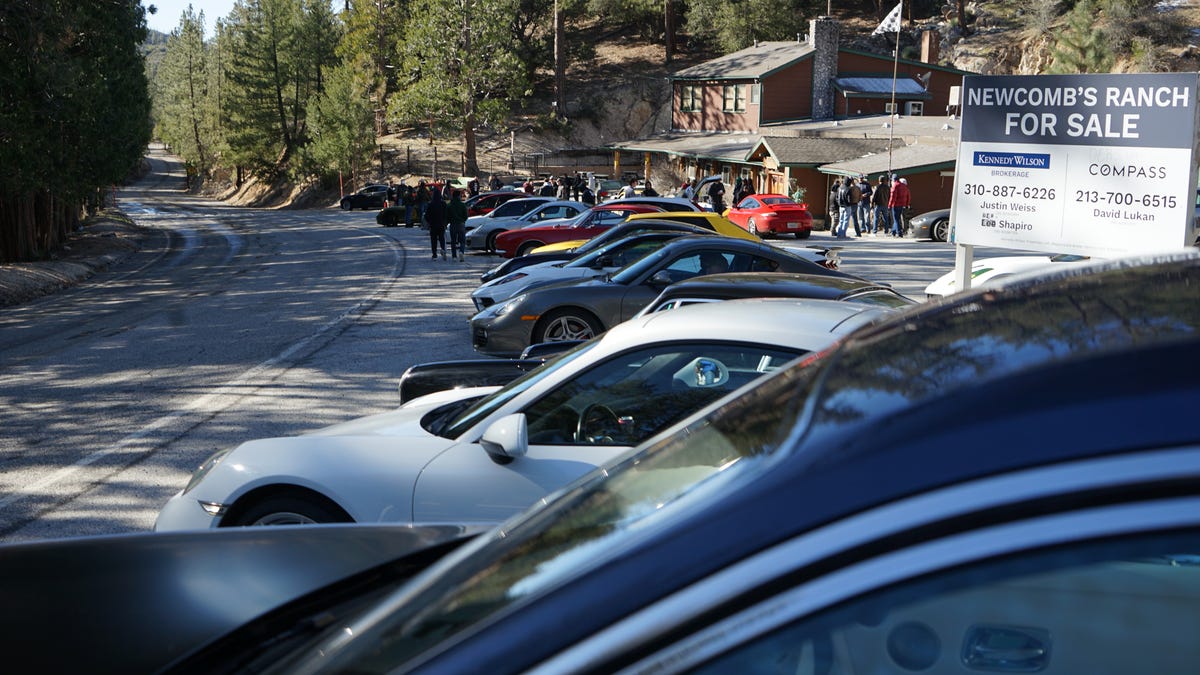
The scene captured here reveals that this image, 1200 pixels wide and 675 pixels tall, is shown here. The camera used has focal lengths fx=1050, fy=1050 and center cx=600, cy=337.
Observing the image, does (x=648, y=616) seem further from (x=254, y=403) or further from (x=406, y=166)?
(x=406, y=166)

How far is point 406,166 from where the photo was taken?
6756 centimetres

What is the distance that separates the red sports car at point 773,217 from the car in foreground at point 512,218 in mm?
6009

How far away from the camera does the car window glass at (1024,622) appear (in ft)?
3.60

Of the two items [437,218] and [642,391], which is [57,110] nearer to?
[437,218]

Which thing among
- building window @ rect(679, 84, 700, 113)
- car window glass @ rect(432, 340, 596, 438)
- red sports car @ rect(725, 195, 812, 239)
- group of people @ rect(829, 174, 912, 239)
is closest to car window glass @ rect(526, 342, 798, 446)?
car window glass @ rect(432, 340, 596, 438)

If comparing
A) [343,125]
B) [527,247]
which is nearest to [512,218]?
[527,247]

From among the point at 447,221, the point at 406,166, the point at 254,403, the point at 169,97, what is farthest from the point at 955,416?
the point at 169,97

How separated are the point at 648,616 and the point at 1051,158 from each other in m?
9.45

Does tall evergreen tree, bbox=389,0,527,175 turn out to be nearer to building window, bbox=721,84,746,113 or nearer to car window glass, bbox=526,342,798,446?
building window, bbox=721,84,746,113

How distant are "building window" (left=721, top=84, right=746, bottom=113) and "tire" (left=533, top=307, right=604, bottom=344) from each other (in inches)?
1802

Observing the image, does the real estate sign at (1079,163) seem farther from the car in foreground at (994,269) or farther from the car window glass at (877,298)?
the car in foreground at (994,269)

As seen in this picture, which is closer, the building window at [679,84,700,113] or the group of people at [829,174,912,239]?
the group of people at [829,174,912,239]

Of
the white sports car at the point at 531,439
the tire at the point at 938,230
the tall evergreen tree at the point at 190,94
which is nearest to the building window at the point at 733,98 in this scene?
the tire at the point at 938,230

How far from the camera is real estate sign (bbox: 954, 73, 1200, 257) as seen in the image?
8.73 metres
